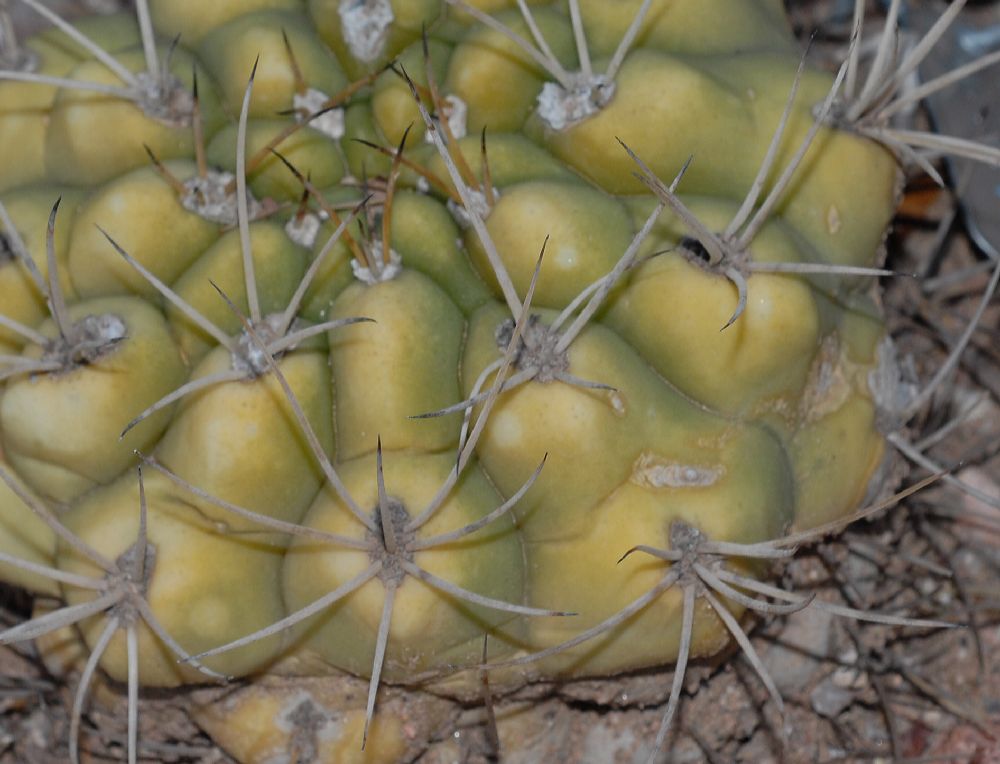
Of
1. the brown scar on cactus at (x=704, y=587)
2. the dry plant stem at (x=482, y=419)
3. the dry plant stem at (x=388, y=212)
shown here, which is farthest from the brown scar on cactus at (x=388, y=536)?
the dry plant stem at (x=388, y=212)

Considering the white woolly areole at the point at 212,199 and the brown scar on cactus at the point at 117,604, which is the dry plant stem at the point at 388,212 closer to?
the white woolly areole at the point at 212,199

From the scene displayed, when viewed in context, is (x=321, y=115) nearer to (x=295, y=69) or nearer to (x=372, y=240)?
(x=295, y=69)

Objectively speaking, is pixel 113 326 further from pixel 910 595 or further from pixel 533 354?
pixel 910 595

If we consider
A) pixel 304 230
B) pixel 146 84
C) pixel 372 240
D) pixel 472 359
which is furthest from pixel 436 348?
pixel 146 84

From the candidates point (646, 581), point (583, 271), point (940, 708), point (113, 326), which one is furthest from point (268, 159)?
point (940, 708)

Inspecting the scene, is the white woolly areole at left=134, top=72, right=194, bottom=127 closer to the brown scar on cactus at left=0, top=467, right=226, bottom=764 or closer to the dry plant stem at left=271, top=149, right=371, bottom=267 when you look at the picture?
the dry plant stem at left=271, top=149, right=371, bottom=267

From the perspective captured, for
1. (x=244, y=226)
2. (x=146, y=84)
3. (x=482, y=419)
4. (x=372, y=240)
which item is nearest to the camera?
(x=482, y=419)

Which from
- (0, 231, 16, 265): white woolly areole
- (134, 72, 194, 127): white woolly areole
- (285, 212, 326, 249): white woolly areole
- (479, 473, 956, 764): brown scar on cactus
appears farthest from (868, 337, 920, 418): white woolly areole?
(0, 231, 16, 265): white woolly areole
